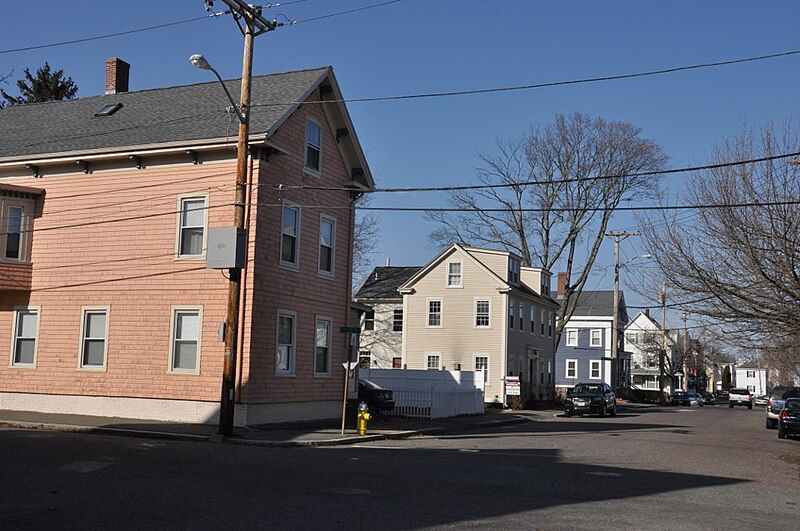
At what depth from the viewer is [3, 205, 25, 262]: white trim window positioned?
86.9 feet

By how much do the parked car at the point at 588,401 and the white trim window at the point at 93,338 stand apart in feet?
79.8

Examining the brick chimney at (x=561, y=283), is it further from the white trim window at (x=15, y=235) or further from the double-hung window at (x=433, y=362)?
the white trim window at (x=15, y=235)

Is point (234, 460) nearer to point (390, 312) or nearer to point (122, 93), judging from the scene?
point (122, 93)

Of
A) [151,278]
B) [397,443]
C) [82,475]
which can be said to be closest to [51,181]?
[151,278]

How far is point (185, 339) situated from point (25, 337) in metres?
5.97

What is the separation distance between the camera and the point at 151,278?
82.5 feet

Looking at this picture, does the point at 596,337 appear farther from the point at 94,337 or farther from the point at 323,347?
the point at 94,337

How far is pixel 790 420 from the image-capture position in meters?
30.1

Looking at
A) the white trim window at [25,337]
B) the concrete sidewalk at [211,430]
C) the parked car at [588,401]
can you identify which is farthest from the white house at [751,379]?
the white trim window at [25,337]

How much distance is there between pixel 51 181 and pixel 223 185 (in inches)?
252

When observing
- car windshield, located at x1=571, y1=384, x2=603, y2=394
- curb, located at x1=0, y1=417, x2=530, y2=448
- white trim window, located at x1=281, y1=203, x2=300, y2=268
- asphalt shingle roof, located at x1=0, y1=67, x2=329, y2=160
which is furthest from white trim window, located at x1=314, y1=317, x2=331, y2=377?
car windshield, located at x1=571, y1=384, x2=603, y2=394

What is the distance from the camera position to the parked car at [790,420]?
30047 millimetres

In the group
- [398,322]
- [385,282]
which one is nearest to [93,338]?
[398,322]

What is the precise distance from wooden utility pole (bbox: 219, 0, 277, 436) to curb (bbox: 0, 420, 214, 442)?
0.78m
